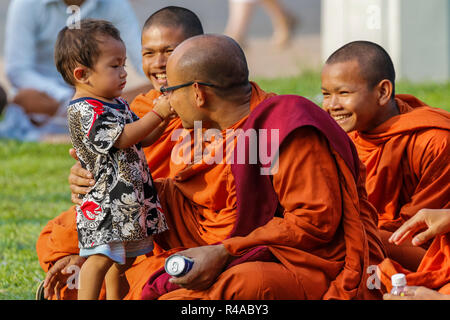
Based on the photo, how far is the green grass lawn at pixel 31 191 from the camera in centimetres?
540

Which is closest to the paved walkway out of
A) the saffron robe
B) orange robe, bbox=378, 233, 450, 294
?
orange robe, bbox=378, 233, 450, 294

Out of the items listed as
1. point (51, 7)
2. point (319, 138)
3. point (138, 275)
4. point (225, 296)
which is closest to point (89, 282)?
point (138, 275)

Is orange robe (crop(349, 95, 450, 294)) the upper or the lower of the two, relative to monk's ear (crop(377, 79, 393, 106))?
lower

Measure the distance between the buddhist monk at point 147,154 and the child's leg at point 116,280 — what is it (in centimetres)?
27

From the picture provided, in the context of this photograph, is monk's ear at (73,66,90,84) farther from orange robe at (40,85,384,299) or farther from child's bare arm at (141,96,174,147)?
orange robe at (40,85,384,299)

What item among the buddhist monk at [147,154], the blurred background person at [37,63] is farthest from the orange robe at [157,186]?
the blurred background person at [37,63]

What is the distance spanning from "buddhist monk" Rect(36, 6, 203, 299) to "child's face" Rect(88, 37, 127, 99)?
0.31 m

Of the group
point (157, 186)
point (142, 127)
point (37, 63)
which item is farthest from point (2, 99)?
point (142, 127)

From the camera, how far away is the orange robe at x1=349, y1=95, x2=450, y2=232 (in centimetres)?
430

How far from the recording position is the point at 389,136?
14.5ft

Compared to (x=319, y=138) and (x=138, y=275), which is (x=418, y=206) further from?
(x=138, y=275)

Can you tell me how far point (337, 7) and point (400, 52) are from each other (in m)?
1.09

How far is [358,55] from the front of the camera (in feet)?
14.8

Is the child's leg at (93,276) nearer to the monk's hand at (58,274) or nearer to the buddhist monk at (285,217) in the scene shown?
the buddhist monk at (285,217)
